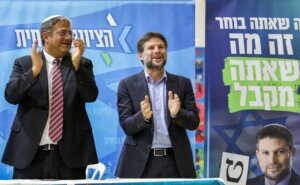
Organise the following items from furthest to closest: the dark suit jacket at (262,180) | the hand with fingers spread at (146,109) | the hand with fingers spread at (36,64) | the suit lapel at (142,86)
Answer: the dark suit jacket at (262,180), the suit lapel at (142,86), the hand with fingers spread at (146,109), the hand with fingers spread at (36,64)

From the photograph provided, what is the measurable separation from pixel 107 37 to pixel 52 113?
6.01ft

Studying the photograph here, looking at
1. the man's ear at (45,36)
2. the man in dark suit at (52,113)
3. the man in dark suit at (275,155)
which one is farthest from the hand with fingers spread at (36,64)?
the man in dark suit at (275,155)

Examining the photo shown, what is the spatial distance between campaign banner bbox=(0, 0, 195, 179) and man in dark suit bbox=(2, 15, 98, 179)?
1.56 m

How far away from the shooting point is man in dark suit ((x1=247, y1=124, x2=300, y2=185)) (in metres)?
4.88

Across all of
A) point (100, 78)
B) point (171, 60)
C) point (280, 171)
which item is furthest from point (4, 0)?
point (280, 171)

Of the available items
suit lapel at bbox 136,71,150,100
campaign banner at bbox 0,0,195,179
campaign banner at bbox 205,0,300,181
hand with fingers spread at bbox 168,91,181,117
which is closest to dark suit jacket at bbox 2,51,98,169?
suit lapel at bbox 136,71,150,100

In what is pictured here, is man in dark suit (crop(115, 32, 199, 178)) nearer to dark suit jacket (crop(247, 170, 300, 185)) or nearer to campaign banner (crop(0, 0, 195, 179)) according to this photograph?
campaign banner (crop(0, 0, 195, 179))

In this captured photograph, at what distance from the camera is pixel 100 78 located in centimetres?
502

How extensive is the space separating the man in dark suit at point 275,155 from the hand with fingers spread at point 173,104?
1866 mm

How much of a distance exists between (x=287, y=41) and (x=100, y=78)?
1.89 meters

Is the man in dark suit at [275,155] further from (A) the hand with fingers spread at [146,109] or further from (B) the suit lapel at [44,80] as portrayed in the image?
(B) the suit lapel at [44,80]

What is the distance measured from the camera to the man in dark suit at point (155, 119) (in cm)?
340

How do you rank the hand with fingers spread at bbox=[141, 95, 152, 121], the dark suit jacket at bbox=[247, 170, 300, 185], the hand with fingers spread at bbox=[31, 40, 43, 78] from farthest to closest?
the dark suit jacket at bbox=[247, 170, 300, 185] < the hand with fingers spread at bbox=[141, 95, 152, 121] < the hand with fingers spread at bbox=[31, 40, 43, 78]

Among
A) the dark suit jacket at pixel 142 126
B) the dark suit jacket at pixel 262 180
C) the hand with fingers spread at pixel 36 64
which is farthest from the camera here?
the dark suit jacket at pixel 262 180
